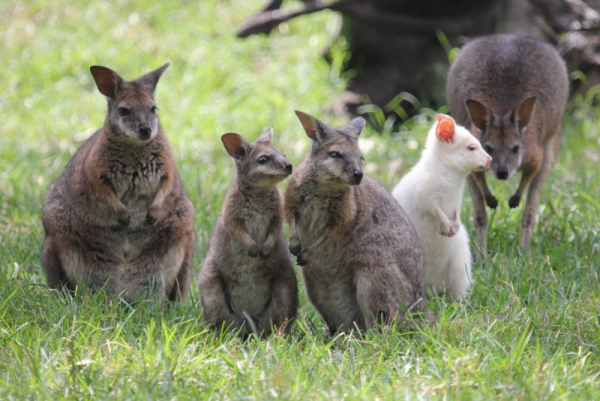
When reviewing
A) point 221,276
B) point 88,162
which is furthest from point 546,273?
point 88,162

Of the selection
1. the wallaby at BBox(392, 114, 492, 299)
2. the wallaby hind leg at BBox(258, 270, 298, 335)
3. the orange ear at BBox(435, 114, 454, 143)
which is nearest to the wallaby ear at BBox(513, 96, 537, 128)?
the wallaby at BBox(392, 114, 492, 299)

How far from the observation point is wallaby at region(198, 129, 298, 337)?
4.32 metres

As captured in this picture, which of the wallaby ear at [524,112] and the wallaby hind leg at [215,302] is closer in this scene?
the wallaby hind leg at [215,302]

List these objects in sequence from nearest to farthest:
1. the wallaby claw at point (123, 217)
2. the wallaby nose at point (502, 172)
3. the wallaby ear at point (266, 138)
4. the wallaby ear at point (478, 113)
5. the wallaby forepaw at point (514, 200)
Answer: the wallaby ear at point (266, 138) → the wallaby claw at point (123, 217) → the wallaby nose at point (502, 172) → the wallaby ear at point (478, 113) → the wallaby forepaw at point (514, 200)

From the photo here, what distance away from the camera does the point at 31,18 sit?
430 inches

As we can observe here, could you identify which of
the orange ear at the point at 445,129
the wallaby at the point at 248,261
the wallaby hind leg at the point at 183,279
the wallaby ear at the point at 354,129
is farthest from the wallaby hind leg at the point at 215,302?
the orange ear at the point at 445,129

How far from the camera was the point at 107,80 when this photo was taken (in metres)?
4.79

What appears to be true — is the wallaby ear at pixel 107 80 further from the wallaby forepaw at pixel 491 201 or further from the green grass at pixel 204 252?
the wallaby forepaw at pixel 491 201

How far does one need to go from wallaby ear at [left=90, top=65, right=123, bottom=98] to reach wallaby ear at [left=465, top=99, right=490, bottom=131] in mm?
2241

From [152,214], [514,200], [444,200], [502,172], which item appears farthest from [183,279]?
[514,200]

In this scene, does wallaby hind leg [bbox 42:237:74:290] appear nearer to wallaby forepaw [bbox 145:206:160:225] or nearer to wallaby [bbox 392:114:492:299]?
wallaby forepaw [bbox 145:206:160:225]

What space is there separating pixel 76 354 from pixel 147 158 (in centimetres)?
155

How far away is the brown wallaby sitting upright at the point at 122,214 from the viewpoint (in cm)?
471

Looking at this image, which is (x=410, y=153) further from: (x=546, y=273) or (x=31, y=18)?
(x=31, y=18)
